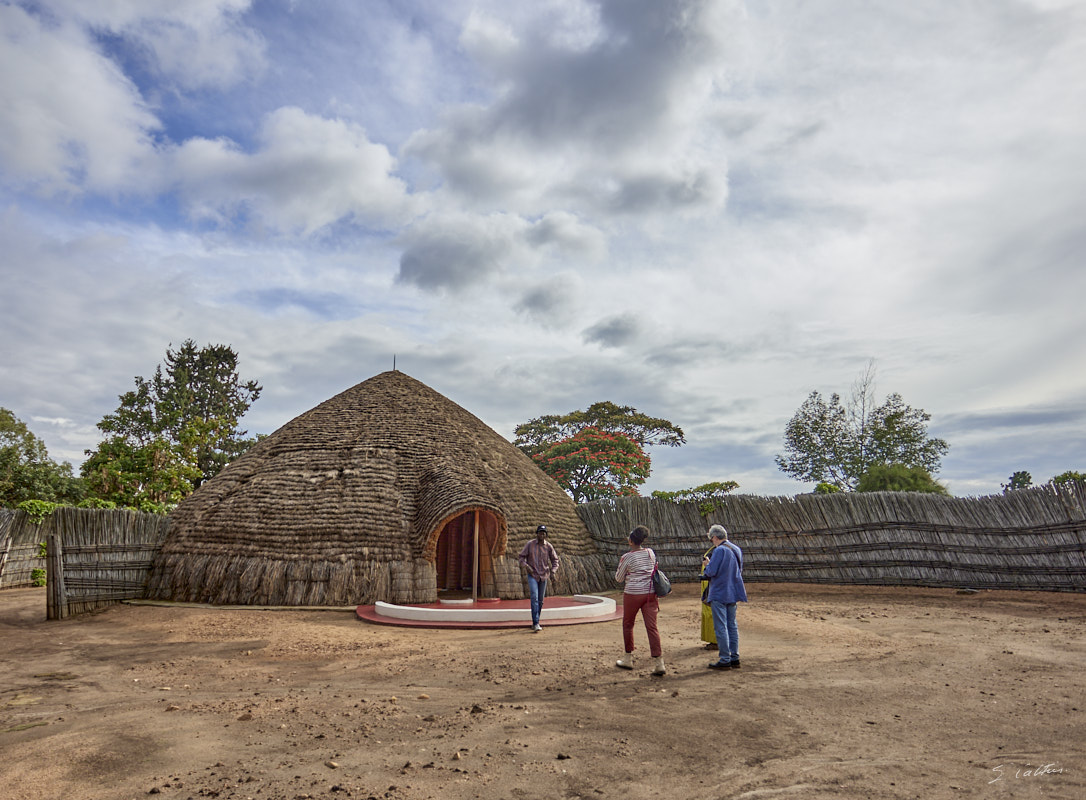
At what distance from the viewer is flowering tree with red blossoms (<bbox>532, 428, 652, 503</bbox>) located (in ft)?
89.3

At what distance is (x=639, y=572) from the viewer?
682cm

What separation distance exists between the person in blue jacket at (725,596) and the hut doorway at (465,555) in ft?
23.6

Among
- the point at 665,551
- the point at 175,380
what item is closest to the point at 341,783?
the point at 665,551

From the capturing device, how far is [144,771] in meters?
4.00

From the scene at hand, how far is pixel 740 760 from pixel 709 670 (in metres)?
2.76

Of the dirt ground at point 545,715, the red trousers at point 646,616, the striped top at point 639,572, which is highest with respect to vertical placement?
the striped top at point 639,572

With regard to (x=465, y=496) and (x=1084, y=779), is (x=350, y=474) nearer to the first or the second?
(x=465, y=496)

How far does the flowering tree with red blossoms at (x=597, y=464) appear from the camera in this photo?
89.3 ft

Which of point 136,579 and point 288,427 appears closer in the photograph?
point 136,579

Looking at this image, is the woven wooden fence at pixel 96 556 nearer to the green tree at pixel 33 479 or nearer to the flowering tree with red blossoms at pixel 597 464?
the green tree at pixel 33 479

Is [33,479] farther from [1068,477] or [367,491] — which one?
[1068,477]

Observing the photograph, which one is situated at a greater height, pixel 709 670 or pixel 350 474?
pixel 350 474

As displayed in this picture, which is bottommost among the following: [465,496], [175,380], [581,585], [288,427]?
[581,585]

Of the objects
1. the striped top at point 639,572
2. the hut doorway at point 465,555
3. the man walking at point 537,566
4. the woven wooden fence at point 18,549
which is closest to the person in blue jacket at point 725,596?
the striped top at point 639,572
